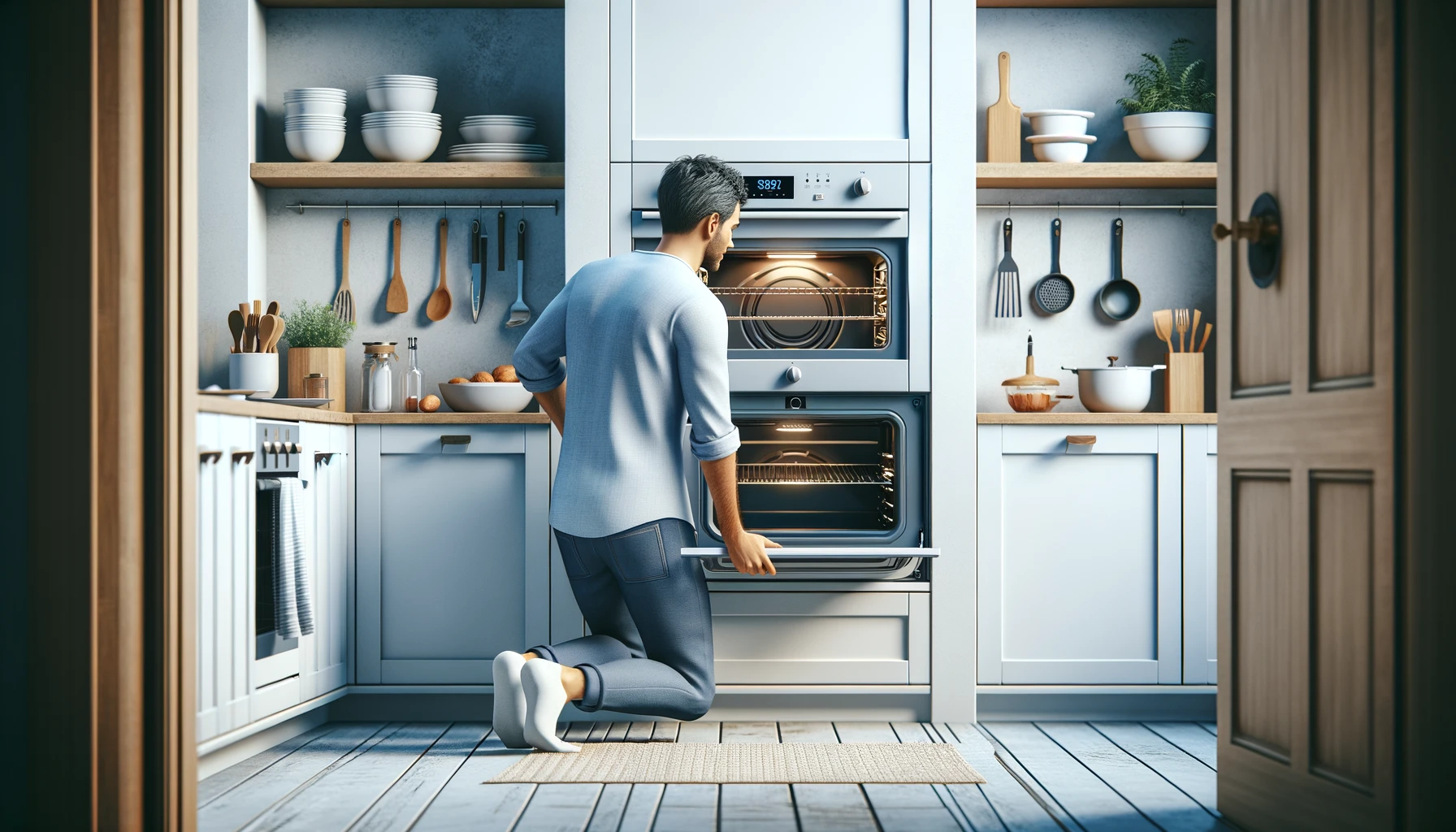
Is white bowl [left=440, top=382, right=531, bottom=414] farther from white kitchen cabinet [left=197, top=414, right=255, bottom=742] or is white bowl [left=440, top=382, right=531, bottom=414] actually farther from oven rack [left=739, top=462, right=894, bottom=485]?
white kitchen cabinet [left=197, top=414, right=255, bottom=742]

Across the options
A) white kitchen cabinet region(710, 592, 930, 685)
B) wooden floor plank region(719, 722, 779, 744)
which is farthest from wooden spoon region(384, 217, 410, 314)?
wooden floor plank region(719, 722, 779, 744)

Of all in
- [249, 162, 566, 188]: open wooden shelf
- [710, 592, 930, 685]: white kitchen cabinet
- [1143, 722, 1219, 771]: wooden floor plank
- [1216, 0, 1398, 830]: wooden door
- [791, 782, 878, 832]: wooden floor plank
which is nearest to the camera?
[1216, 0, 1398, 830]: wooden door

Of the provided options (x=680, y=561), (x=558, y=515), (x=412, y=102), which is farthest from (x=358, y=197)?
(x=680, y=561)

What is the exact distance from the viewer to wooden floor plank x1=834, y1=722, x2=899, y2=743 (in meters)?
3.08

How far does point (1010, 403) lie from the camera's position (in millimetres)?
3609

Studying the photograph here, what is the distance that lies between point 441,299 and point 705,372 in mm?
1476

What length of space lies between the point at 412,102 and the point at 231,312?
85 centimetres

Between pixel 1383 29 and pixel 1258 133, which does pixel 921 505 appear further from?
pixel 1383 29

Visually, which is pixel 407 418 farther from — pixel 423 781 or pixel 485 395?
pixel 423 781

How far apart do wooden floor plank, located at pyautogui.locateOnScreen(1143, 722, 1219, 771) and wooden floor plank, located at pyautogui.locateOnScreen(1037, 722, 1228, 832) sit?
0.55ft

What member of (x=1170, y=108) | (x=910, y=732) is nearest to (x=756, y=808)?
(x=910, y=732)

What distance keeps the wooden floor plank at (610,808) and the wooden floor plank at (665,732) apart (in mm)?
489

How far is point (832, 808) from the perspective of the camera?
94.0 inches

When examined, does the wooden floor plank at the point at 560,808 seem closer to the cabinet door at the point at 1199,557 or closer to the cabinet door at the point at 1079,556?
the cabinet door at the point at 1079,556
